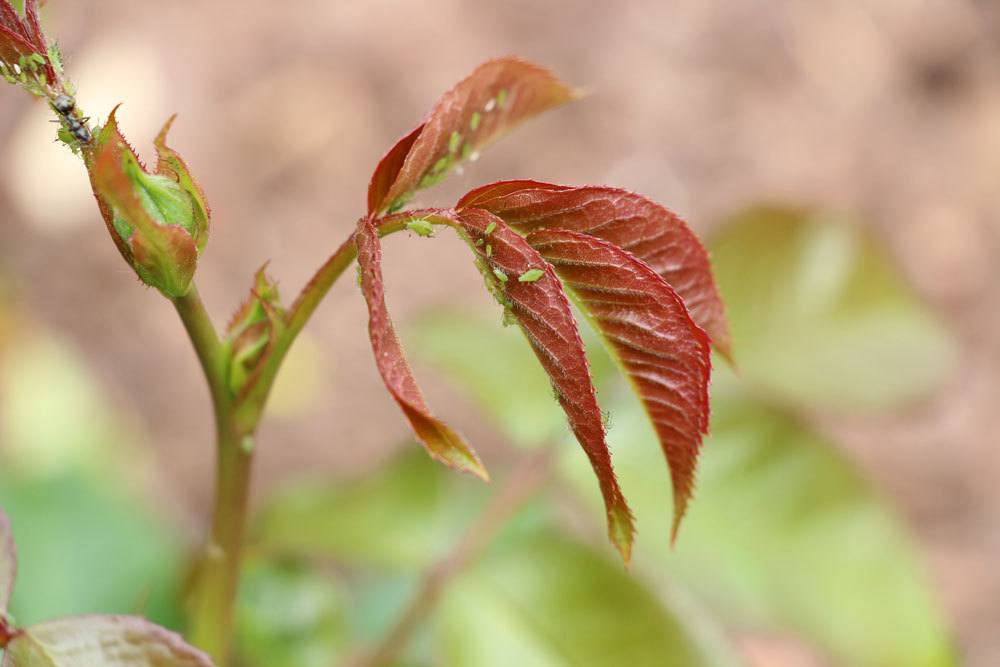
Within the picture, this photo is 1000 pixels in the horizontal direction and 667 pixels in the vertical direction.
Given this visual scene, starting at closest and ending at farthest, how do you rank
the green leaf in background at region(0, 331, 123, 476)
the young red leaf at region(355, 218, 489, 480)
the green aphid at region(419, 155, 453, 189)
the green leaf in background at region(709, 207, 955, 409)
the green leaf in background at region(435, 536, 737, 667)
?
the young red leaf at region(355, 218, 489, 480), the green aphid at region(419, 155, 453, 189), the green leaf in background at region(435, 536, 737, 667), the green leaf in background at region(709, 207, 955, 409), the green leaf in background at region(0, 331, 123, 476)

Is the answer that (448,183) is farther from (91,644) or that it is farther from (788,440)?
(91,644)

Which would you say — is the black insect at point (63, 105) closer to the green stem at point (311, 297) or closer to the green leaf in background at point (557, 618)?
the green stem at point (311, 297)

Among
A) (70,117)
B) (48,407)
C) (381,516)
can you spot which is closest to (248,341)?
(70,117)

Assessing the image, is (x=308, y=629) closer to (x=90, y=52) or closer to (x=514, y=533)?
(x=514, y=533)

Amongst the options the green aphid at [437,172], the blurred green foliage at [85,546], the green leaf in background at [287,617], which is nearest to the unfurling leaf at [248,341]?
the green aphid at [437,172]

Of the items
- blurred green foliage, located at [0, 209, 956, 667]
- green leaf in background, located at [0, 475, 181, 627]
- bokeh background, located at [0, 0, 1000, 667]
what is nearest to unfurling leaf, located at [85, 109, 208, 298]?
blurred green foliage, located at [0, 209, 956, 667]

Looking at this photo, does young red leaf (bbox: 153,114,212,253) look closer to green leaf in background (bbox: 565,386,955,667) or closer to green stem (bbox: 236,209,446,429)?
green stem (bbox: 236,209,446,429)
